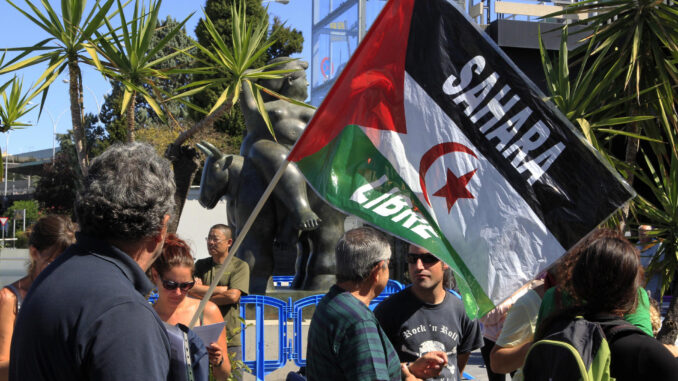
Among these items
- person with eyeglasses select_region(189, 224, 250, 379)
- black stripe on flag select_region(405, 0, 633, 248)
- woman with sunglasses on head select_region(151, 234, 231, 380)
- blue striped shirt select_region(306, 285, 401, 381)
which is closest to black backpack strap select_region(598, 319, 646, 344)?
black stripe on flag select_region(405, 0, 633, 248)

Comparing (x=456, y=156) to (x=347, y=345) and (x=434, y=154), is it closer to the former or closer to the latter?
(x=434, y=154)

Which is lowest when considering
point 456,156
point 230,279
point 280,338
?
point 280,338

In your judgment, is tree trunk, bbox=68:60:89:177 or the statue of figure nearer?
tree trunk, bbox=68:60:89:177

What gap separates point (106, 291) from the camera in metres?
1.67

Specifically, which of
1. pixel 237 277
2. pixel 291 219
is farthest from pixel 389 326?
pixel 291 219

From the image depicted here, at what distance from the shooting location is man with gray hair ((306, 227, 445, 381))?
2857mm

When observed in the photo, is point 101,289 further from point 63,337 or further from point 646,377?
point 646,377

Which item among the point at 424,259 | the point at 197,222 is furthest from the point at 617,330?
the point at 197,222

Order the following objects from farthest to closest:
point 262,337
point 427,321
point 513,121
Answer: point 262,337 < point 427,321 < point 513,121

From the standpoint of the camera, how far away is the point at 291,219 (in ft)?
29.7

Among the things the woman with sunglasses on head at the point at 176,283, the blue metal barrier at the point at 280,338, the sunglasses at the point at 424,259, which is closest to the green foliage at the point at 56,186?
the blue metal barrier at the point at 280,338

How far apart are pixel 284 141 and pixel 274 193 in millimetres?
613

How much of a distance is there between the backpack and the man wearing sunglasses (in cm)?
137

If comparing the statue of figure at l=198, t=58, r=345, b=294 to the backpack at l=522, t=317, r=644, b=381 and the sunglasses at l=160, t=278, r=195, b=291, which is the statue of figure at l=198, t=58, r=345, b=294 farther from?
the backpack at l=522, t=317, r=644, b=381
